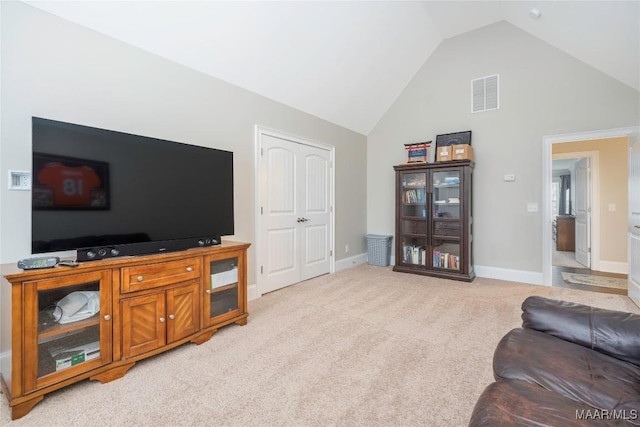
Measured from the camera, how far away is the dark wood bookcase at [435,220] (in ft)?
14.0

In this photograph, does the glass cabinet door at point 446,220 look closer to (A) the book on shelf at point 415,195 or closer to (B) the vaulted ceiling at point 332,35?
(A) the book on shelf at point 415,195

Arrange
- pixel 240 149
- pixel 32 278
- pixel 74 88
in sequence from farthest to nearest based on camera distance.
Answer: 1. pixel 240 149
2. pixel 74 88
3. pixel 32 278

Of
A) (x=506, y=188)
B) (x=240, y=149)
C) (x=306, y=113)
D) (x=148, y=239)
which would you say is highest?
(x=306, y=113)

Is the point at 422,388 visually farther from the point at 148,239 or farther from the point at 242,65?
the point at 242,65

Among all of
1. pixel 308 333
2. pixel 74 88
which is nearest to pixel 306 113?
pixel 74 88

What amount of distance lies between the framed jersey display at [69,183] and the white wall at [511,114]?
4.51 metres

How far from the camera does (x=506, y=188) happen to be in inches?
170

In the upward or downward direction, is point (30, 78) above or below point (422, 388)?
above

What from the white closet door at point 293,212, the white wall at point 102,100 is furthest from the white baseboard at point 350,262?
the white wall at point 102,100

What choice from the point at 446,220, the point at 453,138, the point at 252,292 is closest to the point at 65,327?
the point at 252,292

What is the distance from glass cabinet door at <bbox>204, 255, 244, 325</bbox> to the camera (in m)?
2.45

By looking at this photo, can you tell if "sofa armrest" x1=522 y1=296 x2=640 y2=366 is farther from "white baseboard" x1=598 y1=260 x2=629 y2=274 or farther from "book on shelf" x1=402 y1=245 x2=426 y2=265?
"white baseboard" x1=598 y1=260 x2=629 y2=274

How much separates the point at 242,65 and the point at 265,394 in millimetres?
3039

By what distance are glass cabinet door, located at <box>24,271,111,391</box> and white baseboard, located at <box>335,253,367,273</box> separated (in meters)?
3.40
